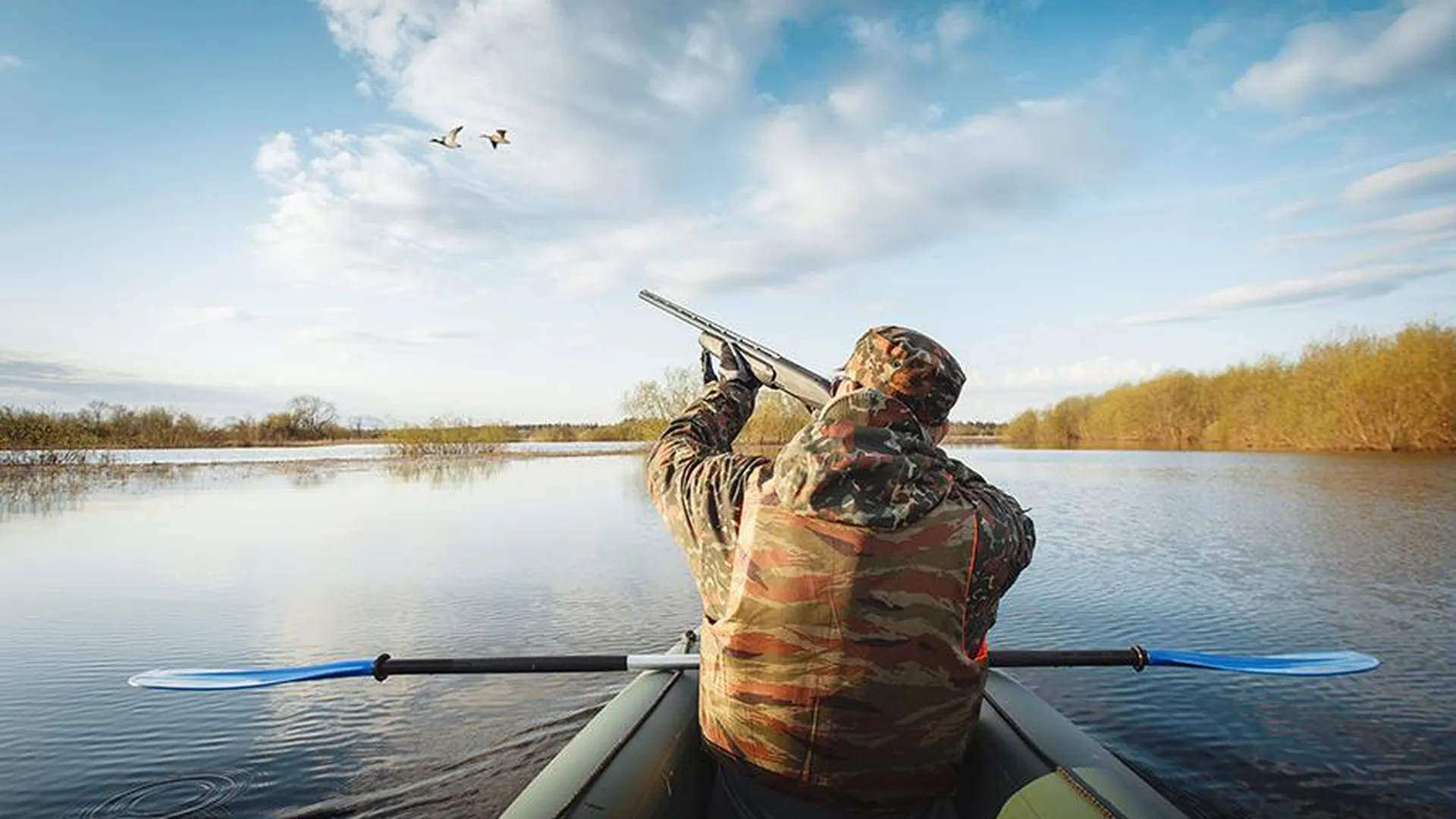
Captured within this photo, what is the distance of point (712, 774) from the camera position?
2.57m

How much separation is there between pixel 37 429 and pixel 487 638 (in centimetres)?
3326

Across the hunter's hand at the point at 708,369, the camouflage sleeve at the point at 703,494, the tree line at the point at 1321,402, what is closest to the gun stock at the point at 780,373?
the hunter's hand at the point at 708,369

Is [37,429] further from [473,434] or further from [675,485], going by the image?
[675,485]

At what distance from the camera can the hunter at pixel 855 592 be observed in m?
1.67

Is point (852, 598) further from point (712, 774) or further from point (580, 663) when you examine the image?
point (580, 663)

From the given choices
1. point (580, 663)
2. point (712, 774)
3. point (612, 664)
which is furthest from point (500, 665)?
point (712, 774)

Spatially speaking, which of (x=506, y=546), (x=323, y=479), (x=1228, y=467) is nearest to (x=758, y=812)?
(x=506, y=546)

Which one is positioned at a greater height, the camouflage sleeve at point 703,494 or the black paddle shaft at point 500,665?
the camouflage sleeve at point 703,494

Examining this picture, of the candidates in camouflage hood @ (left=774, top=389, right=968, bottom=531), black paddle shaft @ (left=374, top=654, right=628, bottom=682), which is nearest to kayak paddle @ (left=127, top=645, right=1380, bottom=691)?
black paddle shaft @ (left=374, top=654, right=628, bottom=682)

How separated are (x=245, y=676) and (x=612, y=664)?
2287mm

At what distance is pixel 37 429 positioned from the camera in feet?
94.1

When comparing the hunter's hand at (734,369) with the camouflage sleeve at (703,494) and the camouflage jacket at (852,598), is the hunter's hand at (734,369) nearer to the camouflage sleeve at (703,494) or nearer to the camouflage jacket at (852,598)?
the camouflage sleeve at (703,494)

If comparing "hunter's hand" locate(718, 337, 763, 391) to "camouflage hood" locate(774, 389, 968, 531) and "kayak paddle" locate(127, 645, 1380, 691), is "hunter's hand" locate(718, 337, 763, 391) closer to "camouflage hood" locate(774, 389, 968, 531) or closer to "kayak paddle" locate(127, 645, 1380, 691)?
"camouflage hood" locate(774, 389, 968, 531)

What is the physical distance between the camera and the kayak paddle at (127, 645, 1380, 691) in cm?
355
